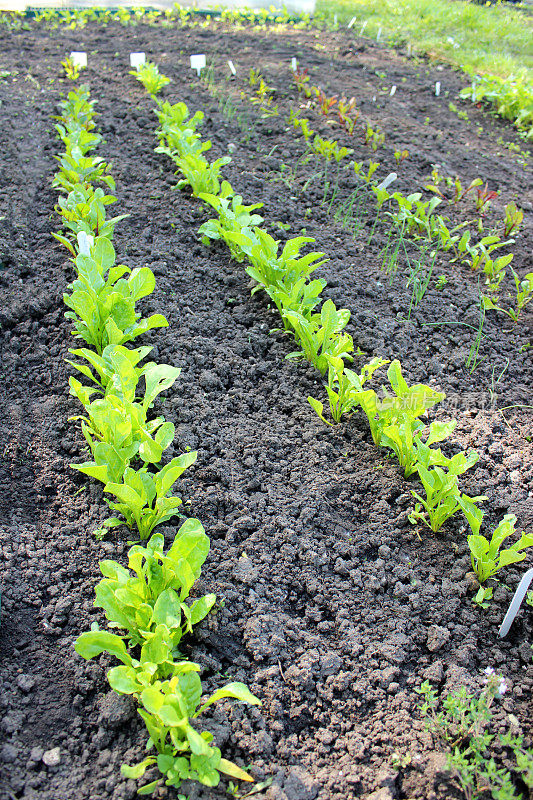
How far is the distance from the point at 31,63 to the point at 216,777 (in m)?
7.24

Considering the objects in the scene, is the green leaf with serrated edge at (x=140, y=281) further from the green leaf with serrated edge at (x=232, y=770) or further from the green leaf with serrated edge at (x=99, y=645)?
the green leaf with serrated edge at (x=232, y=770)

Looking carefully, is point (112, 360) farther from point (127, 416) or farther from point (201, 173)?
point (201, 173)

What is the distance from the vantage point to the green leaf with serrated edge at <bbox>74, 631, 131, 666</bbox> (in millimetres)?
1612

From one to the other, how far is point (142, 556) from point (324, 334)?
145 centimetres

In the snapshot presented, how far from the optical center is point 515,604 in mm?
1777

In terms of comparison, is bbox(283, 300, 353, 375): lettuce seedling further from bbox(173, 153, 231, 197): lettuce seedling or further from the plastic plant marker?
bbox(173, 153, 231, 197): lettuce seedling

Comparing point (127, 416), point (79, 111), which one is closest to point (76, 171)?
point (79, 111)

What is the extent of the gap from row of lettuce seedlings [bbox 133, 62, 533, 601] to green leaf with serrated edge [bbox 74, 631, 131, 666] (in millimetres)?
1207

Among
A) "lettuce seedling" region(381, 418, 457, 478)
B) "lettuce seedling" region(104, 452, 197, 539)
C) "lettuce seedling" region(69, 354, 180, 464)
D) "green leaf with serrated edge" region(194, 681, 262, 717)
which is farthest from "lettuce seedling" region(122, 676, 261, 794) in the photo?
"lettuce seedling" region(381, 418, 457, 478)

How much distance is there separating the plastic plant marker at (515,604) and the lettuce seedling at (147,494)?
45.6 inches

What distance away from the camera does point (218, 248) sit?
378cm

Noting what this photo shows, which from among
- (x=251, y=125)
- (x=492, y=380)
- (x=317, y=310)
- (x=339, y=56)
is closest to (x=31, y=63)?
(x=251, y=125)

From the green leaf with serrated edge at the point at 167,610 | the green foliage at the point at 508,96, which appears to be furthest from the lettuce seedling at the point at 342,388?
the green foliage at the point at 508,96

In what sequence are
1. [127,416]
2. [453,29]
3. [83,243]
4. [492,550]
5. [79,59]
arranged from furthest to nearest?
[453,29]
[79,59]
[83,243]
[127,416]
[492,550]
